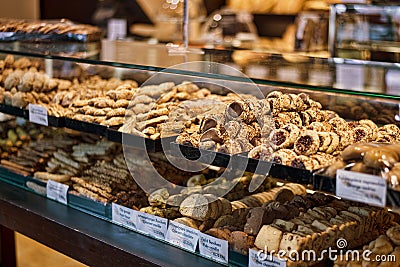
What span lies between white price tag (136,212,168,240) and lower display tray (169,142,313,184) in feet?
0.63

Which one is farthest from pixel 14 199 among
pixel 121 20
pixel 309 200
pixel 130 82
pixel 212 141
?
pixel 121 20

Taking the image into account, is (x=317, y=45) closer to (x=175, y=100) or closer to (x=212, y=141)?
(x=175, y=100)

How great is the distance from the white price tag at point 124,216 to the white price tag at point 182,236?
0.13 metres

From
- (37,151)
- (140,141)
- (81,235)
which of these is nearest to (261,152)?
(140,141)

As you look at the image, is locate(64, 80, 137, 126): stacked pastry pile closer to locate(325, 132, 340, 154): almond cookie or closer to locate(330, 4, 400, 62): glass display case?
locate(325, 132, 340, 154): almond cookie

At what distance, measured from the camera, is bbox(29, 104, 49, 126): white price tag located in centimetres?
188

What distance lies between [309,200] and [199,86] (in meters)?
0.55

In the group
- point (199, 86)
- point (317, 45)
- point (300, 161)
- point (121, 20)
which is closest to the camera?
point (300, 161)

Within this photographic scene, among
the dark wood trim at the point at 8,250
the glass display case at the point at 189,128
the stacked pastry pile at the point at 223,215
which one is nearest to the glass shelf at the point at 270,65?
the glass display case at the point at 189,128

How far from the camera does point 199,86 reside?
1896 mm

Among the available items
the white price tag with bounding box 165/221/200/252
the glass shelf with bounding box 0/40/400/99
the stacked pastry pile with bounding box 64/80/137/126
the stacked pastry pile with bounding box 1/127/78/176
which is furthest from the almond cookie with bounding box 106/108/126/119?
the stacked pastry pile with bounding box 1/127/78/176

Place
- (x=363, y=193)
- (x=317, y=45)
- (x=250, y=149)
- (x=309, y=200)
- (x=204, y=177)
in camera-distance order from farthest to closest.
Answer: (x=317, y=45) → (x=204, y=177) → (x=309, y=200) → (x=250, y=149) → (x=363, y=193)

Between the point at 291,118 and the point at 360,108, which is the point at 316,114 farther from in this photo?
the point at 360,108

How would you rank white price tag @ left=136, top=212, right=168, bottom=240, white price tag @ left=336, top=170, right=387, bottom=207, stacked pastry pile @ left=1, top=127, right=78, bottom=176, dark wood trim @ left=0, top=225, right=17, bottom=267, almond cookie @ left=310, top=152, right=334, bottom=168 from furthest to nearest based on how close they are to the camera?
dark wood trim @ left=0, top=225, right=17, bottom=267 → stacked pastry pile @ left=1, top=127, right=78, bottom=176 → white price tag @ left=136, top=212, right=168, bottom=240 → almond cookie @ left=310, top=152, right=334, bottom=168 → white price tag @ left=336, top=170, right=387, bottom=207
